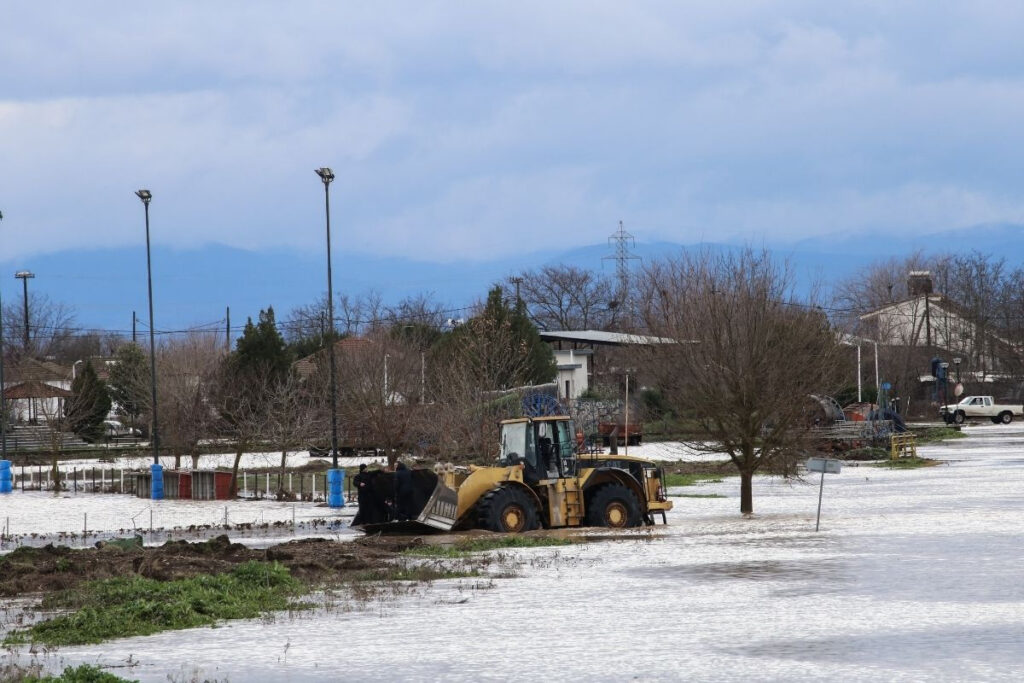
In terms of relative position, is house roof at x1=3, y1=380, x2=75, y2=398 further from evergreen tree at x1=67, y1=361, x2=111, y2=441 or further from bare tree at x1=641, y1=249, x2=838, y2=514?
bare tree at x1=641, y1=249, x2=838, y2=514

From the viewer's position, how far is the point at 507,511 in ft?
98.1

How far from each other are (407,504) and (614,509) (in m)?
4.22

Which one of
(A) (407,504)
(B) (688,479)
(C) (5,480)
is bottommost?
(B) (688,479)

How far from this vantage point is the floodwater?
15.2 m

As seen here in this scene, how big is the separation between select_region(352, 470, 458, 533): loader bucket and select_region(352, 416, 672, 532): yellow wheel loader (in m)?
0.02

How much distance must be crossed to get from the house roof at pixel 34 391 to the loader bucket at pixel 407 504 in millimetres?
51982

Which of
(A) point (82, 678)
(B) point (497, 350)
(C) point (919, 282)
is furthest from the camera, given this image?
(C) point (919, 282)

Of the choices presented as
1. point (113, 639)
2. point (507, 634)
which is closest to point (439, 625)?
point (507, 634)

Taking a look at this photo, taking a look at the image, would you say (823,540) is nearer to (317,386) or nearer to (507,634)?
(507,634)

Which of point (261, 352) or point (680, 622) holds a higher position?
point (261, 352)

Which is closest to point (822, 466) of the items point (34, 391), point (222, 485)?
point (222, 485)

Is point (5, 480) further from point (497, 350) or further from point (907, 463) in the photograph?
point (907, 463)

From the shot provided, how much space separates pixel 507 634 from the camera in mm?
17516

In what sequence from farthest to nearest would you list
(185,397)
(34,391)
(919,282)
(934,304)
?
1. (919,282)
2. (934,304)
3. (34,391)
4. (185,397)
